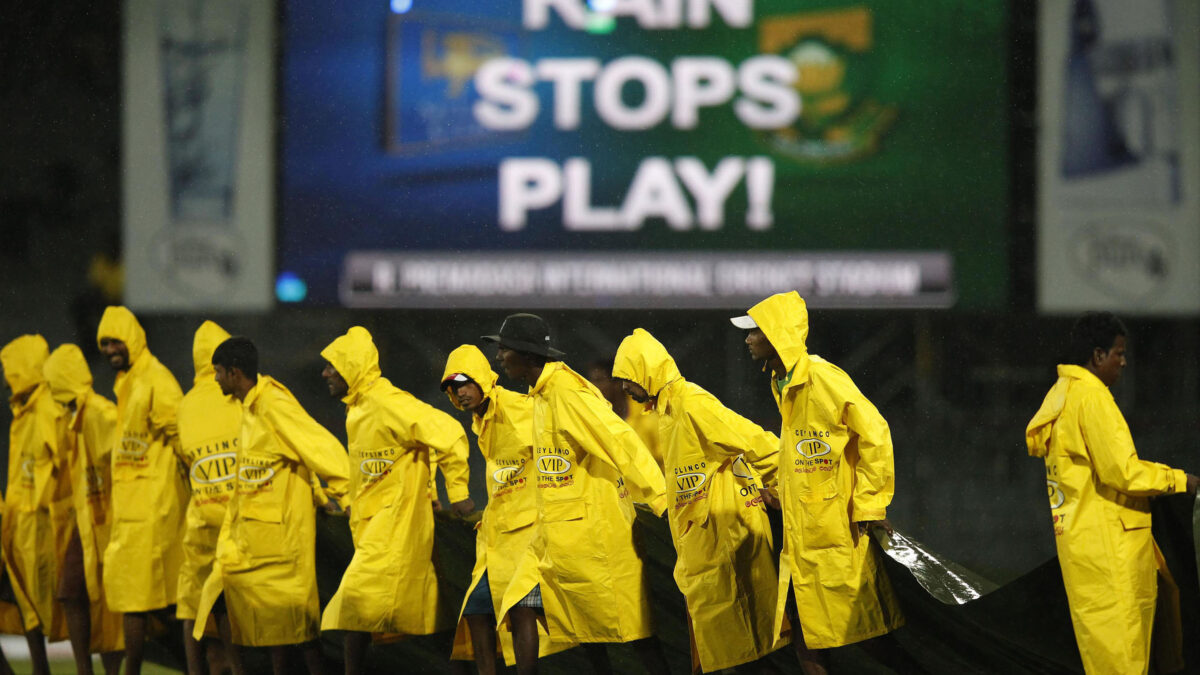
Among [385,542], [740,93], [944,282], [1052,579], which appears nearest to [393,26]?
[740,93]

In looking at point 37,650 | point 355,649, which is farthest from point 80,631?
point 355,649

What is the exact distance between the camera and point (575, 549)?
612cm

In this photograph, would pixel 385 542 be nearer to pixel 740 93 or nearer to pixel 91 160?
pixel 740 93

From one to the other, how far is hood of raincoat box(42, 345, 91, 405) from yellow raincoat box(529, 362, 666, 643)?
328 centimetres

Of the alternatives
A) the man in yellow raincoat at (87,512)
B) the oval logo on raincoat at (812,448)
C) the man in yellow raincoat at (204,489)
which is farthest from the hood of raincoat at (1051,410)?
the man in yellow raincoat at (87,512)

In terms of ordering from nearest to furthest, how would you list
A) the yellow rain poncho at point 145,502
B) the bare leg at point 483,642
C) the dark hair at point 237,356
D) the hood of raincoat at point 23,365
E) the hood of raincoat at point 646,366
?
the hood of raincoat at point 646,366 < the bare leg at point 483,642 < the dark hair at point 237,356 < the yellow rain poncho at point 145,502 < the hood of raincoat at point 23,365

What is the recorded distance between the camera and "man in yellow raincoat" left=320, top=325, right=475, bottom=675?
678 centimetres

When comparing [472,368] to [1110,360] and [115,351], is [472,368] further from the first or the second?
[1110,360]

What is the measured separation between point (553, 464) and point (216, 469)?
80.7 inches

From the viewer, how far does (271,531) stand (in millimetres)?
7035

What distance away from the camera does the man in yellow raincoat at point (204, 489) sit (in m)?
7.34

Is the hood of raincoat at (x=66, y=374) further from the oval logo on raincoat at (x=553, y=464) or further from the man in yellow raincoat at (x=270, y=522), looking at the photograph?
the oval logo on raincoat at (x=553, y=464)

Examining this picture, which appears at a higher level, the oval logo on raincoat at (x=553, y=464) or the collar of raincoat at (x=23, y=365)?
the collar of raincoat at (x=23, y=365)

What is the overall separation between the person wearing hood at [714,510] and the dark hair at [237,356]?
6.26 ft
